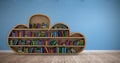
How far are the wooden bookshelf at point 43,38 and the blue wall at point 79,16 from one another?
2.23 ft

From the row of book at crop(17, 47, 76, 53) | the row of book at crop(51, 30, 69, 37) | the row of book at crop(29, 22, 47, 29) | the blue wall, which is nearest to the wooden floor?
the row of book at crop(17, 47, 76, 53)

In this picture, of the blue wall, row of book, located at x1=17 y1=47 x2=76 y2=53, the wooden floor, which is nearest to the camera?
the wooden floor

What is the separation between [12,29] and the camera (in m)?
7.47

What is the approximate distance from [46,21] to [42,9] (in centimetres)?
87

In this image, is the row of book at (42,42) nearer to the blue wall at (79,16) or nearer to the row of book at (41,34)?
the row of book at (41,34)

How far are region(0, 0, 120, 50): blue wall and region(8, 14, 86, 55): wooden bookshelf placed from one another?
68cm

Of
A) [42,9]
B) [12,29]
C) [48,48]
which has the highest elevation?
[42,9]

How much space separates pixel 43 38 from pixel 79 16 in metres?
2.03

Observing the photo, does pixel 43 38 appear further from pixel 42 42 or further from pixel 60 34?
pixel 60 34

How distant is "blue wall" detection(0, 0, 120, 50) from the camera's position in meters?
8.18

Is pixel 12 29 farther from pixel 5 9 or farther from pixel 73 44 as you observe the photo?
pixel 73 44

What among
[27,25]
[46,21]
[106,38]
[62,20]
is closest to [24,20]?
[27,25]

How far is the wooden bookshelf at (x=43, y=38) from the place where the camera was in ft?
24.2

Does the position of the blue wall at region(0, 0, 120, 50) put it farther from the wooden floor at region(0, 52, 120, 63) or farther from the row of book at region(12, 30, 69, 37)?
the wooden floor at region(0, 52, 120, 63)
